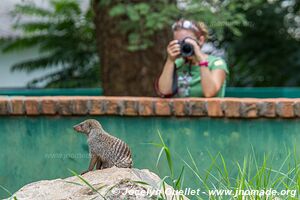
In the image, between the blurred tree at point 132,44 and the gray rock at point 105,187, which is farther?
the blurred tree at point 132,44

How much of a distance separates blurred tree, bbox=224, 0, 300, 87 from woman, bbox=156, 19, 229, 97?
8556 mm

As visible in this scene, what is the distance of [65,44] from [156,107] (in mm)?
9122

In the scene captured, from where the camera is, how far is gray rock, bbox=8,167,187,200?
4086 millimetres

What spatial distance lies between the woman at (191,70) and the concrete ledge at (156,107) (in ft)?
1.36

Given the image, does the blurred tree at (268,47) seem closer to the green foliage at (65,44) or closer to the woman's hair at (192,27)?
the green foliage at (65,44)

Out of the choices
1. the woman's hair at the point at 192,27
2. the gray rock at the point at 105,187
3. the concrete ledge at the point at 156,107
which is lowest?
the gray rock at the point at 105,187

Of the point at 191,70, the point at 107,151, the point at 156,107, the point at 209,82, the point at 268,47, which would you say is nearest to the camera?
the point at 107,151

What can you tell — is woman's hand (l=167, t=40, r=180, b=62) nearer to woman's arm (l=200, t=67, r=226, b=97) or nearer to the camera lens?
the camera lens

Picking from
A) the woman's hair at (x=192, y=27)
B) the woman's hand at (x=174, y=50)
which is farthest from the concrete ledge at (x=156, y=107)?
the woman's hair at (x=192, y=27)

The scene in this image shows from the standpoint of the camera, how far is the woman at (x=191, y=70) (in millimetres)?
6160

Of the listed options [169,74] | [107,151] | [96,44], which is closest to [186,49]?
[169,74]

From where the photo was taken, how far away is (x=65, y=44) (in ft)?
48.3

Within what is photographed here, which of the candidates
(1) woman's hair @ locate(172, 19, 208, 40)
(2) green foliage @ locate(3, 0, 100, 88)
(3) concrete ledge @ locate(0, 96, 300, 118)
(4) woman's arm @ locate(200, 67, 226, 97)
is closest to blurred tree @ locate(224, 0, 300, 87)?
(2) green foliage @ locate(3, 0, 100, 88)

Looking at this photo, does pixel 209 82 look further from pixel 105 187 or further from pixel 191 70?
pixel 105 187
